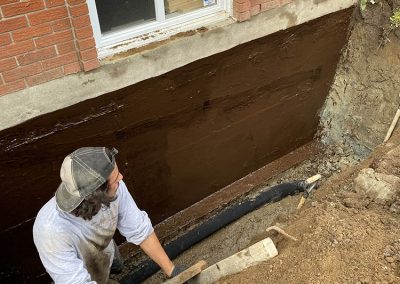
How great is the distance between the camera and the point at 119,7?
3.59 meters

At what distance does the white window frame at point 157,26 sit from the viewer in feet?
11.8

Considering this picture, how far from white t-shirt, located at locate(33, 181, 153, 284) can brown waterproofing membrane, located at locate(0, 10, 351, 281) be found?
1.06m

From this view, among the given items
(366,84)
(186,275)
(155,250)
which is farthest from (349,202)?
(366,84)

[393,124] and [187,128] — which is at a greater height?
[187,128]

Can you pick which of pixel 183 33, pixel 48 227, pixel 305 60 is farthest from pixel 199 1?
pixel 48 227

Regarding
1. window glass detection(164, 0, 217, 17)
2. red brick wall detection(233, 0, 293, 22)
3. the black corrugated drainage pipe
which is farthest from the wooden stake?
window glass detection(164, 0, 217, 17)

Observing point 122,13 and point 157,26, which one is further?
point 157,26

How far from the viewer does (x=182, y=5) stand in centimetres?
404

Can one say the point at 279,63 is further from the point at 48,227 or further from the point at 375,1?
the point at 48,227

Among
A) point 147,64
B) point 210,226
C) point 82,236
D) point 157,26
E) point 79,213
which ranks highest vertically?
point 157,26

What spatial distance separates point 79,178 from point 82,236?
1.75 feet

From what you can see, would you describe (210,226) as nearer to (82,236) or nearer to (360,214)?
(360,214)

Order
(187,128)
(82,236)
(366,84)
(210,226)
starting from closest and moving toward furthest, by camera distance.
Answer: (82,236)
(187,128)
(210,226)
(366,84)

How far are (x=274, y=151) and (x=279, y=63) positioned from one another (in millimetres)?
1488
